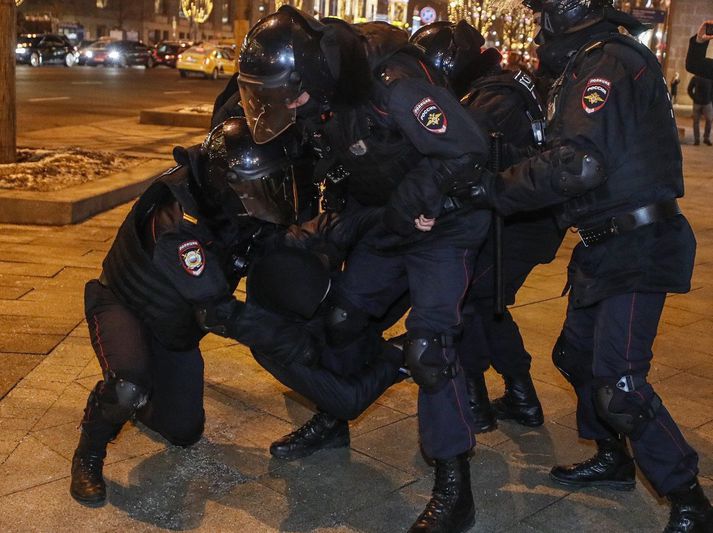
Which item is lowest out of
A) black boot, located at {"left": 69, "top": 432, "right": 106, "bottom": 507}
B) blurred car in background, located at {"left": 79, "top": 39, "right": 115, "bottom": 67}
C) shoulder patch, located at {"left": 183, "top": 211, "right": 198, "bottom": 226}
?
blurred car in background, located at {"left": 79, "top": 39, "right": 115, "bottom": 67}

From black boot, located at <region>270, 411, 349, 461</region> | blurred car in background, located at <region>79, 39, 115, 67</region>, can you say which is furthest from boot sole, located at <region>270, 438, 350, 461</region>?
blurred car in background, located at <region>79, 39, 115, 67</region>

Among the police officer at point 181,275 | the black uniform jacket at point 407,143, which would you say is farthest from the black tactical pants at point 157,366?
the black uniform jacket at point 407,143

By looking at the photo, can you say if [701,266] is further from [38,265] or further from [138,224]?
[138,224]

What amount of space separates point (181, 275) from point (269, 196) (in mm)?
405

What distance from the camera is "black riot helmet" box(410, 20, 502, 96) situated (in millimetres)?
4371

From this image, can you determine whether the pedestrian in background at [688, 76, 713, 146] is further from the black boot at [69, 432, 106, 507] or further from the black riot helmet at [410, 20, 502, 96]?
the black boot at [69, 432, 106, 507]

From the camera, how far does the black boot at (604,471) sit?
12.8 ft

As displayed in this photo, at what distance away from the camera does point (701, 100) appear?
19.2 m

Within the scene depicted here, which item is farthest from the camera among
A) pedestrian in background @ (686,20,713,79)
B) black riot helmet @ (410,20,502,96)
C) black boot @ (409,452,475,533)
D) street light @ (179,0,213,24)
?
street light @ (179,0,213,24)

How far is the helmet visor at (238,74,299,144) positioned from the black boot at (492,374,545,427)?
1.72 meters

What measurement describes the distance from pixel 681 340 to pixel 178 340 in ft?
10.9

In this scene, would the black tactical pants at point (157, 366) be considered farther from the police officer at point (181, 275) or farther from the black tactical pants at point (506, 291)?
the black tactical pants at point (506, 291)

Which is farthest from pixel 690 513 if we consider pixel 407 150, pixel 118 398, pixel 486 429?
pixel 118 398

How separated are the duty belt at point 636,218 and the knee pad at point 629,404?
0.48 metres
